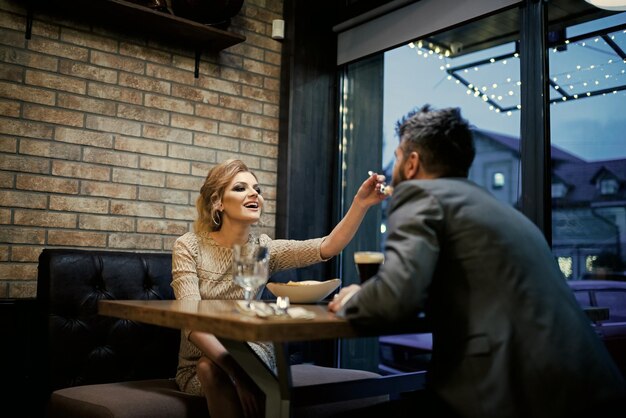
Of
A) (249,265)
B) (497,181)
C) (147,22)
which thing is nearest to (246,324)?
(249,265)

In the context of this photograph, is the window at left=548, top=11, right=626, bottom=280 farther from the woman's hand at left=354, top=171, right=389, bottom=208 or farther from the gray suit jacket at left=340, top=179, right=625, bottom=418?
the gray suit jacket at left=340, top=179, right=625, bottom=418

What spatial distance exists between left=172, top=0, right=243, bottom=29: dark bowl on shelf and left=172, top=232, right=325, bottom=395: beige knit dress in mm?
1322

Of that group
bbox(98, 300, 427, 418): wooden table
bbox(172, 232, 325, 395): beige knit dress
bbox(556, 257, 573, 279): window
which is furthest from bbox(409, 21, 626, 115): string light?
bbox(98, 300, 427, 418): wooden table

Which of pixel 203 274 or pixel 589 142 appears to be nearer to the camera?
pixel 203 274

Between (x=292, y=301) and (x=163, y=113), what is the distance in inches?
65.3

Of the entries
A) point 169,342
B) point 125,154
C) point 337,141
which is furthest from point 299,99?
point 169,342

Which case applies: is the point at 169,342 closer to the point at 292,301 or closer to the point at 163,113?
the point at 292,301

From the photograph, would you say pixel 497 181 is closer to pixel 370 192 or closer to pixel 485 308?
pixel 370 192

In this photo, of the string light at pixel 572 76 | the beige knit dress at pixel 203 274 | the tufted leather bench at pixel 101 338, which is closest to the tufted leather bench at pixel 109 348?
the tufted leather bench at pixel 101 338

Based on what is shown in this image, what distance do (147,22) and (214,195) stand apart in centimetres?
114

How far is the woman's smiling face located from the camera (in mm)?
2574

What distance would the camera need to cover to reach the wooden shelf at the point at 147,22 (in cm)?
303

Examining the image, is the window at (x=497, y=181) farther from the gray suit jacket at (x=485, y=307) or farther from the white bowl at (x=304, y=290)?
the gray suit jacket at (x=485, y=307)

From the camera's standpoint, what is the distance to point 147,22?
3232 mm
